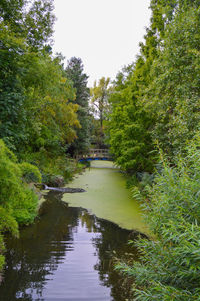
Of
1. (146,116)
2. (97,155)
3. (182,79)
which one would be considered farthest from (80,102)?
(182,79)

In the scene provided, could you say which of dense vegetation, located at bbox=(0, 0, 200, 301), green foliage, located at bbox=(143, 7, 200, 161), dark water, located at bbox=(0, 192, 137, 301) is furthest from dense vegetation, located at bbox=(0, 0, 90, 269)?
green foliage, located at bbox=(143, 7, 200, 161)

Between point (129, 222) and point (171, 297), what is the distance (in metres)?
6.05

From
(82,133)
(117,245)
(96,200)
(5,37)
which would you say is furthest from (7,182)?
(82,133)

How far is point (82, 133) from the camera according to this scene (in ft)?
80.4

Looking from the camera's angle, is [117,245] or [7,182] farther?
[117,245]

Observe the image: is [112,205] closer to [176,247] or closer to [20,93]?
[20,93]

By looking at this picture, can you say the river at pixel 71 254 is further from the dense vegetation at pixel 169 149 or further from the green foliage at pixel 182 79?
the green foliage at pixel 182 79

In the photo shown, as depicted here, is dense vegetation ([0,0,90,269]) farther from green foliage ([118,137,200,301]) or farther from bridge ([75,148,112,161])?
bridge ([75,148,112,161])

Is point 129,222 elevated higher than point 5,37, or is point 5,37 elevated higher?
point 5,37

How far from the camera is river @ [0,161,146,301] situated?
4.07 metres

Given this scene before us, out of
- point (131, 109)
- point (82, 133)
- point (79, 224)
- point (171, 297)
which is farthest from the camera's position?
point (82, 133)

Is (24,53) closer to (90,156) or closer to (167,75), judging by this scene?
(167,75)

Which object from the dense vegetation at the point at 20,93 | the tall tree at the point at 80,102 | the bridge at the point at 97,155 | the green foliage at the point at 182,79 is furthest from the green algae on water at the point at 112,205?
the bridge at the point at 97,155

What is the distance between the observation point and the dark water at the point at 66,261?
403 cm
